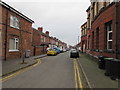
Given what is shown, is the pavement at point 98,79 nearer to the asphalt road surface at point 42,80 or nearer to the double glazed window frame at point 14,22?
the asphalt road surface at point 42,80

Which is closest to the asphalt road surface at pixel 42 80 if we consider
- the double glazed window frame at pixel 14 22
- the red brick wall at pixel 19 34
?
the red brick wall at pixel 19 34

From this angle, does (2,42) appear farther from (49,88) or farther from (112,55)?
(112,55)

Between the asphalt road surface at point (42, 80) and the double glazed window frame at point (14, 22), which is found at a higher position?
the double glazed window frame at point (14, 22)

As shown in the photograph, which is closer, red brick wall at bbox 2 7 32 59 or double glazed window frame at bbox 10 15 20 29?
red brick wall at bbox 2 7 32 59

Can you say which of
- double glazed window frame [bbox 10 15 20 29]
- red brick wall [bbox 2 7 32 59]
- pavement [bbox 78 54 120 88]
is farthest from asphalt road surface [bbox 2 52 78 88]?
double glazed window frame [bbox 10 15 20 29]

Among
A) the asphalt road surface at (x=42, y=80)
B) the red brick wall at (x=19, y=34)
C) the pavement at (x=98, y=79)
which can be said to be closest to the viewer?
the pavement at (x=98, y=79)

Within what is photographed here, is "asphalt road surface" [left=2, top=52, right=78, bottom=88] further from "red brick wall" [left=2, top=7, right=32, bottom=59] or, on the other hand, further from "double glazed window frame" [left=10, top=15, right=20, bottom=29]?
"double glazed window frame" [left=10, top=15, right=20, bottom=29]

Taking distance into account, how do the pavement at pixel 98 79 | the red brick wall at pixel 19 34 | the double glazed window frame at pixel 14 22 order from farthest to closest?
1. the double glazed window frame at pixel 14 22
2. the red brick wall at pixel 19 34
3. the pavement at pixel 98 79

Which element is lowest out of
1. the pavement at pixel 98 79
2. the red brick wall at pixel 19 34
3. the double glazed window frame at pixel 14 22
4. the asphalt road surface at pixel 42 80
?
the asphalt road surface at pixel 42 80

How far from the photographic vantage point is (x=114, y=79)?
6.19 metres

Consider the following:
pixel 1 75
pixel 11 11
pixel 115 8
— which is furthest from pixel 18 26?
pixel 115 8

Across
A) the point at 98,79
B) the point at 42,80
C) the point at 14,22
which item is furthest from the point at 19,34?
the point at 98,79

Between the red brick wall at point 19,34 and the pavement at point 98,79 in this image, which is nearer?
the pavement at point 98,79

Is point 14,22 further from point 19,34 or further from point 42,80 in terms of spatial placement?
point 42,80
